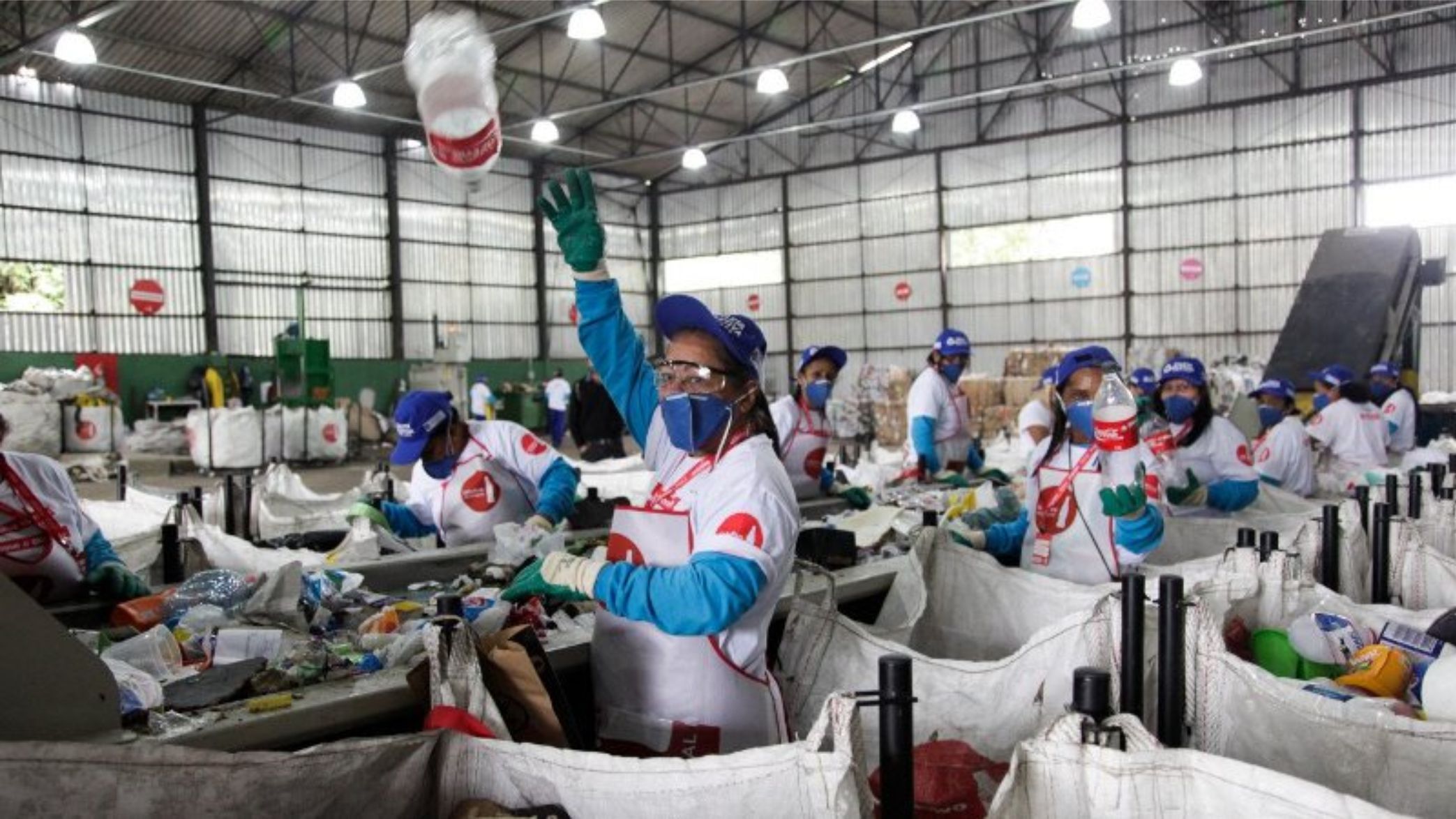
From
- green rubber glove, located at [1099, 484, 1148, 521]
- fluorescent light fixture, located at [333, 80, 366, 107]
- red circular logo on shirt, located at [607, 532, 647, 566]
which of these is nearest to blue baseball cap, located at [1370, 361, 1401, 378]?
green rubber glove, located at [1099, 484, 1148, 521]

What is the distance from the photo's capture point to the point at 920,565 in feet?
11.8

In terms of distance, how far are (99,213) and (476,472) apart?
15.4m

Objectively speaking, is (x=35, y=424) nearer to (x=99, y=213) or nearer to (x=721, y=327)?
(x=99, y=213)

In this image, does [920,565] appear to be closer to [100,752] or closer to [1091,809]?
[1091,809]

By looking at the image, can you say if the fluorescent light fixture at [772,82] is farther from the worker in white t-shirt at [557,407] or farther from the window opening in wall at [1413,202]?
the window opening in wall at [1413,202]

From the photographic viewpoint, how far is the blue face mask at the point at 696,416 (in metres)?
2.37

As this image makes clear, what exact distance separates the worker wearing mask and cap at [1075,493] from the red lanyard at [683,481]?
1586 millimetres

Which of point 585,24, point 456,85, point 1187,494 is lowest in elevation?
point 1187,494

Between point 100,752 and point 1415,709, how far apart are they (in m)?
2.47

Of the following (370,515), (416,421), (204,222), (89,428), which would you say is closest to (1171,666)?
(416,421)

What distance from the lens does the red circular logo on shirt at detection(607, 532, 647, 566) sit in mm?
2424

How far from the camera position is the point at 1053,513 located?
3.80 m

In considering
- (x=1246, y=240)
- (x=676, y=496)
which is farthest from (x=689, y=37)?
(x=676, y=496)

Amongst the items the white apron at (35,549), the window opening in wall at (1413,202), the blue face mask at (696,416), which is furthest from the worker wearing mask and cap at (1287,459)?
the window opening in wall at (1413,202)
